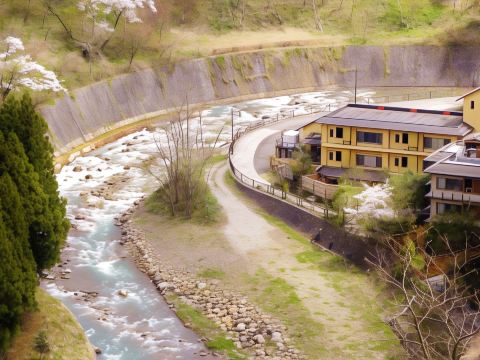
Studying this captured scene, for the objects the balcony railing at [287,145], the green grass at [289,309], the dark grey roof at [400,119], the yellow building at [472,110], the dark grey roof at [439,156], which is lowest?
the green grass at [289,309]

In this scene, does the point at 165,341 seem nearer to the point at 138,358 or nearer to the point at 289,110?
the point at 138,358

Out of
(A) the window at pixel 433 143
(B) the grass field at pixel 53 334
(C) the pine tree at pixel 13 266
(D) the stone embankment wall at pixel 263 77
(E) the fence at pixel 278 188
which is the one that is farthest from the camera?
(D) the stone embankment wall at pixel 263 77

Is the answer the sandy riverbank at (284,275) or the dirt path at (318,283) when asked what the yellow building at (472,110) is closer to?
the sandy riverbank at (284,275)

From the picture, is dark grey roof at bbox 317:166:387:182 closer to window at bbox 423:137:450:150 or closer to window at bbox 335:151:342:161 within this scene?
window at bbox 335:151:342:161

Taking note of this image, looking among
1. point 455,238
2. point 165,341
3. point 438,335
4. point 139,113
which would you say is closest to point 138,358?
point 165,341

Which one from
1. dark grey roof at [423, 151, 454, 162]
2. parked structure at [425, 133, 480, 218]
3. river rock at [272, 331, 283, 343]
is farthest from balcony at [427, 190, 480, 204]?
river rock at [272, 331, 283, 343]

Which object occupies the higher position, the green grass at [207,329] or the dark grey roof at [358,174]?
the dark grey roof at [358,174]

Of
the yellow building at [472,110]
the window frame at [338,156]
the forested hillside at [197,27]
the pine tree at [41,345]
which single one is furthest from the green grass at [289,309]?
the forested hillside at [197,27]
